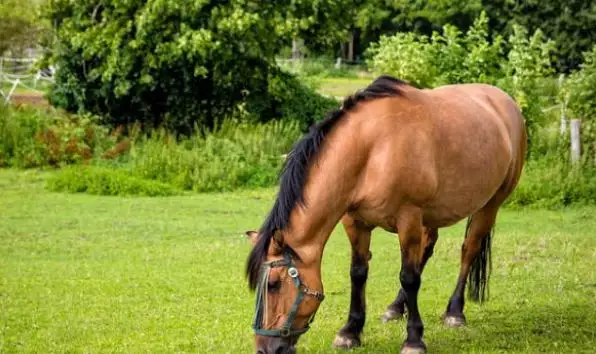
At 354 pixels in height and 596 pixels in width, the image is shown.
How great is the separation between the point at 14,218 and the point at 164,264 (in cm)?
386

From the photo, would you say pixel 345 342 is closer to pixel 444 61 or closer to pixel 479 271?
pixel 479 271

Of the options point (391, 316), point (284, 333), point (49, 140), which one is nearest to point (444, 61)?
point (49, 140)

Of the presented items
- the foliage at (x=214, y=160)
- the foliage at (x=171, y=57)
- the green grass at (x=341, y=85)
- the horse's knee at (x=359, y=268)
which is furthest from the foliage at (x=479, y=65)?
the green grass at (x=341, y=85)

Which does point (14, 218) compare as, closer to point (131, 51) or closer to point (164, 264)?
point (164, 264)

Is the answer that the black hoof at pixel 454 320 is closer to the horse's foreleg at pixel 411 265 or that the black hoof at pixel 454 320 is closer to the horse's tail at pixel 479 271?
the horse's tail at pixel 479 271

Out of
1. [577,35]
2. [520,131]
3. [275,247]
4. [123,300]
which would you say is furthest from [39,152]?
[577,35]

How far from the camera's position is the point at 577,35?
42.5m

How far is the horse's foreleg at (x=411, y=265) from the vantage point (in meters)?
6.71

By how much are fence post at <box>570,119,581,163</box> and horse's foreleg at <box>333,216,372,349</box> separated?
9209mm

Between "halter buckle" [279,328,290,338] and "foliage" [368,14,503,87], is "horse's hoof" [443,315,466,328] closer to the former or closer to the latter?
"halter buckle" [279,328,290,338]

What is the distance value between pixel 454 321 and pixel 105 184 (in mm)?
9240

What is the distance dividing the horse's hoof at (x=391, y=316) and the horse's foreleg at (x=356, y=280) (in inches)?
32.4

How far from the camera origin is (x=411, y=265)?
22.4 feet

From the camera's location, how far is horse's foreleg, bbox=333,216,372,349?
7.07 metres
